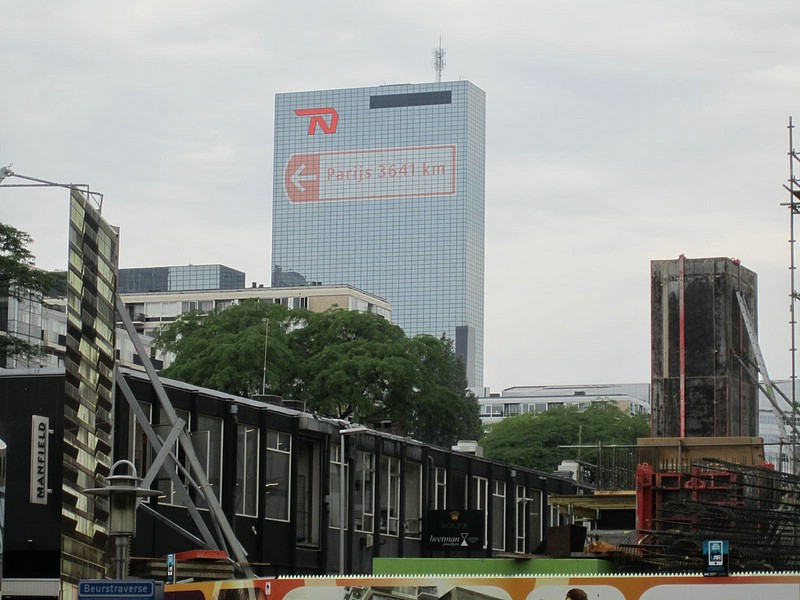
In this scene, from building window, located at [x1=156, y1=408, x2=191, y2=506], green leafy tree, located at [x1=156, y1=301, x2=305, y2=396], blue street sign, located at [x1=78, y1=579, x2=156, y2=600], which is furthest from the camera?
green leafy tree, located at [x1=156, y1=301, x2=305, y2=396]

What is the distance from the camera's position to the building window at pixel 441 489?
5725 centimetres

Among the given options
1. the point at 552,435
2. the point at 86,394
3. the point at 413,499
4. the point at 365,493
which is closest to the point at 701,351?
the point at 365,493

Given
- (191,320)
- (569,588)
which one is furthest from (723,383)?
(191,320)

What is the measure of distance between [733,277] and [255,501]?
581 inches

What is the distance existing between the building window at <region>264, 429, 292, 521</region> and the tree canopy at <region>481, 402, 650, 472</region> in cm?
7871

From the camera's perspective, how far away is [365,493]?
5191 cm

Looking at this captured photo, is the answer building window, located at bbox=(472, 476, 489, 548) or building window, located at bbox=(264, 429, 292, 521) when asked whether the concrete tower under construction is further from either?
building window, located at bbox=(472, 476, 489, 548)

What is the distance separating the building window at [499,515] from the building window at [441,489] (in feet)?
15.4

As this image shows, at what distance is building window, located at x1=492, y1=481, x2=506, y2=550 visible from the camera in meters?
62.1

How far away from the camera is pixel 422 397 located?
3568 inches

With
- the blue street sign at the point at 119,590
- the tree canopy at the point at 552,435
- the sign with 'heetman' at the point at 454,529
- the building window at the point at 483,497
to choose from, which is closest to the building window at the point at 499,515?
the building window at the point at 483,497

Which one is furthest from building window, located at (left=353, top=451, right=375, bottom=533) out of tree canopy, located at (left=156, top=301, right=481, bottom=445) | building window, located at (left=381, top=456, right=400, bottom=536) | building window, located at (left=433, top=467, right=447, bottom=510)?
tree canopy, located at (left=156, top=301, right=481, bottom=445)

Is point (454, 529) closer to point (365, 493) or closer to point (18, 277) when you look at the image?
point (365, 493)

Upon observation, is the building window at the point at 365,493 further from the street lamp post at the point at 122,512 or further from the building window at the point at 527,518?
the street lamp post at the point at 122,512
